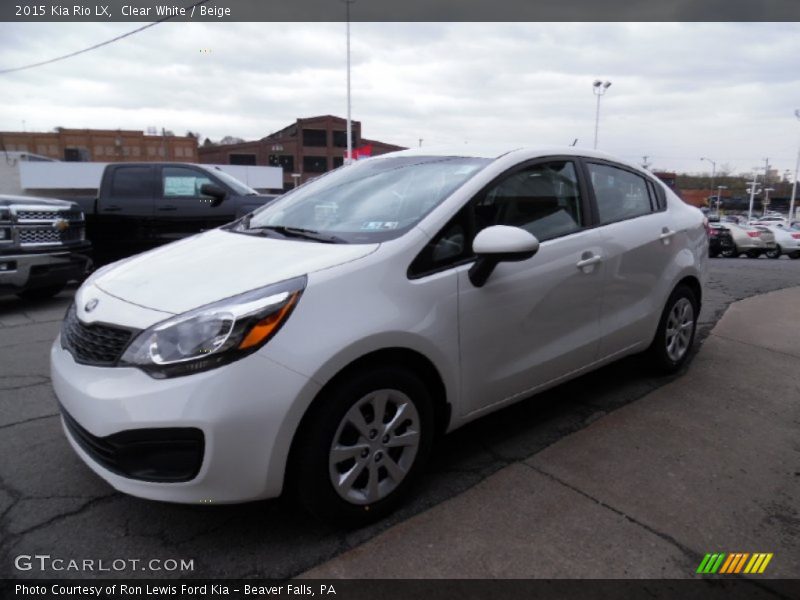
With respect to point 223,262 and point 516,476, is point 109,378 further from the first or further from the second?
point 516,476

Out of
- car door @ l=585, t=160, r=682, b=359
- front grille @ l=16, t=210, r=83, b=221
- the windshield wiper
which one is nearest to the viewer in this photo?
the windshield wiper

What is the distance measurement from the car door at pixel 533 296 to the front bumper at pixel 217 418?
91cm

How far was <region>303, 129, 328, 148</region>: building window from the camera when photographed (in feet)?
235

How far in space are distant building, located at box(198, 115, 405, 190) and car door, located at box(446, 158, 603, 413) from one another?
2748 inches

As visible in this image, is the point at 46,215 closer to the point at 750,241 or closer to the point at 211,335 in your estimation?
the point at 211,335

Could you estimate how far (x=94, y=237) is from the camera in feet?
25.6

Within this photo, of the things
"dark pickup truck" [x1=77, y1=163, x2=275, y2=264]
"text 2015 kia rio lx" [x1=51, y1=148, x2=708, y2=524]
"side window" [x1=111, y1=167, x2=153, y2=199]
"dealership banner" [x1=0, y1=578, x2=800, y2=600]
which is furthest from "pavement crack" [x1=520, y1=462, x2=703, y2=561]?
"side window" [x1=111, y1=167, x2=153, y2=199]

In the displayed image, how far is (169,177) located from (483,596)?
7273 millimetres

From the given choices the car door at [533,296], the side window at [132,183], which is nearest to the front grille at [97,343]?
the car door at [533,296]

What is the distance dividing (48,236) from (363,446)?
18.5 feet

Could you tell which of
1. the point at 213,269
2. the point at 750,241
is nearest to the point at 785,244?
the point at 750,241

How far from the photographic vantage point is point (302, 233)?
9.10ft

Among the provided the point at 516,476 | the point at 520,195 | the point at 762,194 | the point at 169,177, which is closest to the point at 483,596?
the point at 516,476

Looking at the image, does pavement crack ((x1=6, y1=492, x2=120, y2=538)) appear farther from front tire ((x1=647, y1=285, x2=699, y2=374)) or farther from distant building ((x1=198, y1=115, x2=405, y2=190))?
distant building ((x1=198, y1=115, x2=405, y2=190))
